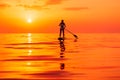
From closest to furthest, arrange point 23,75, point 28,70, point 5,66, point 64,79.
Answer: point 64,79 → point 23,75 → point 28,70 → point 5,66

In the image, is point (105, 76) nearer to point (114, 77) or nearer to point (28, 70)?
point (114, 77)

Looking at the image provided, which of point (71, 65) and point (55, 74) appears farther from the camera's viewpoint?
point (71, 65)

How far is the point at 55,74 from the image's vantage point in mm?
15359

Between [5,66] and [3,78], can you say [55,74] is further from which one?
[5,66]

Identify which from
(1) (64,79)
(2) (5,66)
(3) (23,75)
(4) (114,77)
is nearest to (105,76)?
(4) (114,77)

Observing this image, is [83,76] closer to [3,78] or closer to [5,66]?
[3,78]

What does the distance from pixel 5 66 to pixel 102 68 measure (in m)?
4.99

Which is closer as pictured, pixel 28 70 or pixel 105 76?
pixel 105 76

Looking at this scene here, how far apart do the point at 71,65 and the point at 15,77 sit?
4859mm

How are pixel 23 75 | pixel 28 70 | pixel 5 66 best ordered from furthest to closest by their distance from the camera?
pixel 5 66, pixel 28 70, pixel 23 75


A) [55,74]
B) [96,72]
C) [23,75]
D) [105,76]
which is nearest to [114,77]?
[105,76]

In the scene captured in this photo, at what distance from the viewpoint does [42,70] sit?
55.2 feet

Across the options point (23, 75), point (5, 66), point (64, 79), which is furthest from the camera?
point (5, 66)

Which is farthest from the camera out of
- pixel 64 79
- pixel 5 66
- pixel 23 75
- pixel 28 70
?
pixel 5 66
